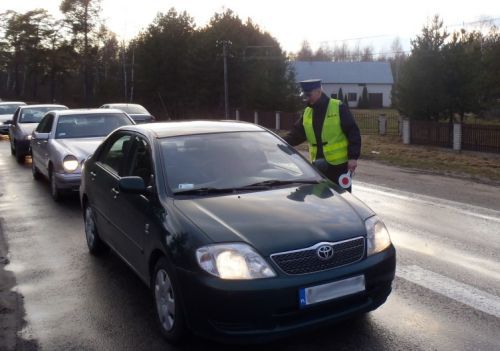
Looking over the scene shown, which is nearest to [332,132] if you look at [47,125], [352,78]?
[47,125]

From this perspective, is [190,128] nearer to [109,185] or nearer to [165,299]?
[109,185]

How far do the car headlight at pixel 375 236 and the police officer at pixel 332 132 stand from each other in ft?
6.24

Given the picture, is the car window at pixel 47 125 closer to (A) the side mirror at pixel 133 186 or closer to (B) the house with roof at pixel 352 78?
(A) the side mirror at pixel 133 186

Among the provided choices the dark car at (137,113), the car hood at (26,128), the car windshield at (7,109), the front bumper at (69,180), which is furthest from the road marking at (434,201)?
the car windshield at (7,109)

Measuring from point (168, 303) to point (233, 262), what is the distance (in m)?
0.74

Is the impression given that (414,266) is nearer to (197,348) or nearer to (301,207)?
(301,207)

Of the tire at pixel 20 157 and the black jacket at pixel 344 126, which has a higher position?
the black jacket at pixel 344 126

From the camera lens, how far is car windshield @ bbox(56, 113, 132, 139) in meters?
10.5

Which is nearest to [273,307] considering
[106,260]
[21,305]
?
[21,305]

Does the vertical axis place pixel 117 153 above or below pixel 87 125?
below

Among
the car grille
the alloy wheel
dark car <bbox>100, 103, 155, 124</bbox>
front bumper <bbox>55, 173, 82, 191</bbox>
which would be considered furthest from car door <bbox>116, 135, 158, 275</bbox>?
dark car <bbox>100, 103, 155, 124</bbox>

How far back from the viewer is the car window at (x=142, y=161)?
466cm

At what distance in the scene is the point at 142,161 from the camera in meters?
4.90

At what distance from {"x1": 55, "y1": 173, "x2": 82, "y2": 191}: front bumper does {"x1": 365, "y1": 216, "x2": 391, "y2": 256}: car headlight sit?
6.26m
